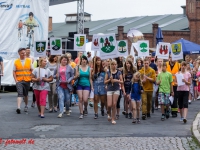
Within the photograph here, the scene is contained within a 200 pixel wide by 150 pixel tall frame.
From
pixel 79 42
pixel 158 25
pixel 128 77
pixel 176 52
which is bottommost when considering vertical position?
pixel 128 77

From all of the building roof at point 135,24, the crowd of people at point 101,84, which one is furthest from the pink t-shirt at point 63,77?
the building roof at point 135,24

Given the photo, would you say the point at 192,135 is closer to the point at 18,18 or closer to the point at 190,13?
the point at 18,18

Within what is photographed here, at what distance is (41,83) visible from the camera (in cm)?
1738

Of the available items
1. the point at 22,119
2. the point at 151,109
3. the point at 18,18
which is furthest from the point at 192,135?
the point at 18,18

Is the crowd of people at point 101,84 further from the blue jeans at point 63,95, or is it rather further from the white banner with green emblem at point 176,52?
the white banner with green emblem at point 176,52

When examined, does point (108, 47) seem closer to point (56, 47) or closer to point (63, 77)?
point (63, 77)

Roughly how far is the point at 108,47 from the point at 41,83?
1991 millimetres

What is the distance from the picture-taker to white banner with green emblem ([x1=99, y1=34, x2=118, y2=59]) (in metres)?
17.3

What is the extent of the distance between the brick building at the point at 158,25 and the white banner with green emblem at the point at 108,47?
140 feet

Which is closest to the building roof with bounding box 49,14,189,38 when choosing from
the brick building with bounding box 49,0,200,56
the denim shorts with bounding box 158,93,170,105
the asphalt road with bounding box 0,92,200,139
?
the brick building with bounding box 49,0,200,56

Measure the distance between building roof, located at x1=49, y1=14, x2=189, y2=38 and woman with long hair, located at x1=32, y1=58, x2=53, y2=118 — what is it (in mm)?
44586

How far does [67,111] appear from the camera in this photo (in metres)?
17.9

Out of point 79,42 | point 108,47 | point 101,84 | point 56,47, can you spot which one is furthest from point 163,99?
point 79,42

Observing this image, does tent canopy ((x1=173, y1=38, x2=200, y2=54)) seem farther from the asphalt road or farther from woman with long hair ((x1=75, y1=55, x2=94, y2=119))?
woman with long hair ((x1=75, y1=55, x2=94, y2=119))
